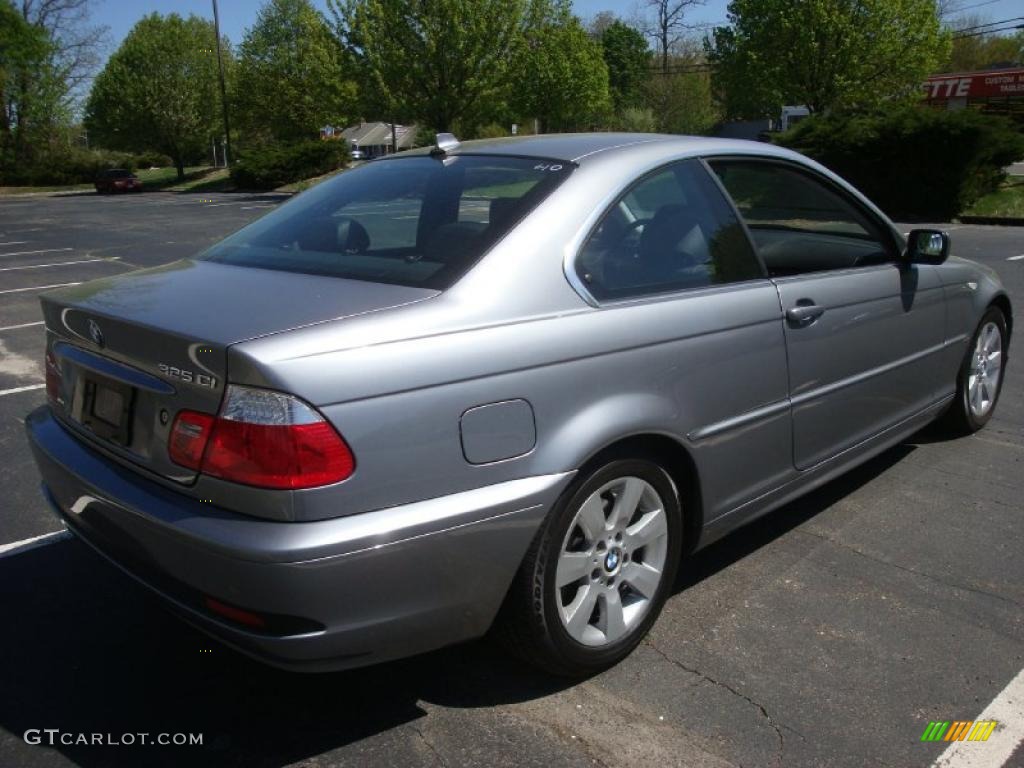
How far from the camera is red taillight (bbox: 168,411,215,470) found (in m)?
2.30

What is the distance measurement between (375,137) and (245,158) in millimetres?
61061

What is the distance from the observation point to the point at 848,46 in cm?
2955

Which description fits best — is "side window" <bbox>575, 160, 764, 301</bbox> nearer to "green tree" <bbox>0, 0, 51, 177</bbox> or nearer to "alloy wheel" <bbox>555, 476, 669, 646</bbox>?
"alloy wheel" <bbox>555, 476, 669, 646</bbox>

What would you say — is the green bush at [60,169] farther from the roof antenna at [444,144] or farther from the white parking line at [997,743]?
the white parking line at [997,743]

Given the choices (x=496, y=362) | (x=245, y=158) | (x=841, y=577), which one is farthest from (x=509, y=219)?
(x=245, y=158)

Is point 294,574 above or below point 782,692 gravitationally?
above

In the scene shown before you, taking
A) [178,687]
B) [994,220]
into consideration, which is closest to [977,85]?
[994,220]

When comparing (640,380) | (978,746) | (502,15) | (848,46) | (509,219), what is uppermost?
(502,15)

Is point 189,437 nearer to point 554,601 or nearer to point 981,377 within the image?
point 554,601

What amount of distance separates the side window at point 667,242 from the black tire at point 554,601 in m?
0.56

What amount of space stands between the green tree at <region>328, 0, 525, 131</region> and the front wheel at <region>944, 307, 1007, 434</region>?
31459mm

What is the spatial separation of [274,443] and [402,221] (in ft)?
4.28

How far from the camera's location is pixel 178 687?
112 inches

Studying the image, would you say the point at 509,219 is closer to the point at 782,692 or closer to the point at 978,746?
the point at 782,692
